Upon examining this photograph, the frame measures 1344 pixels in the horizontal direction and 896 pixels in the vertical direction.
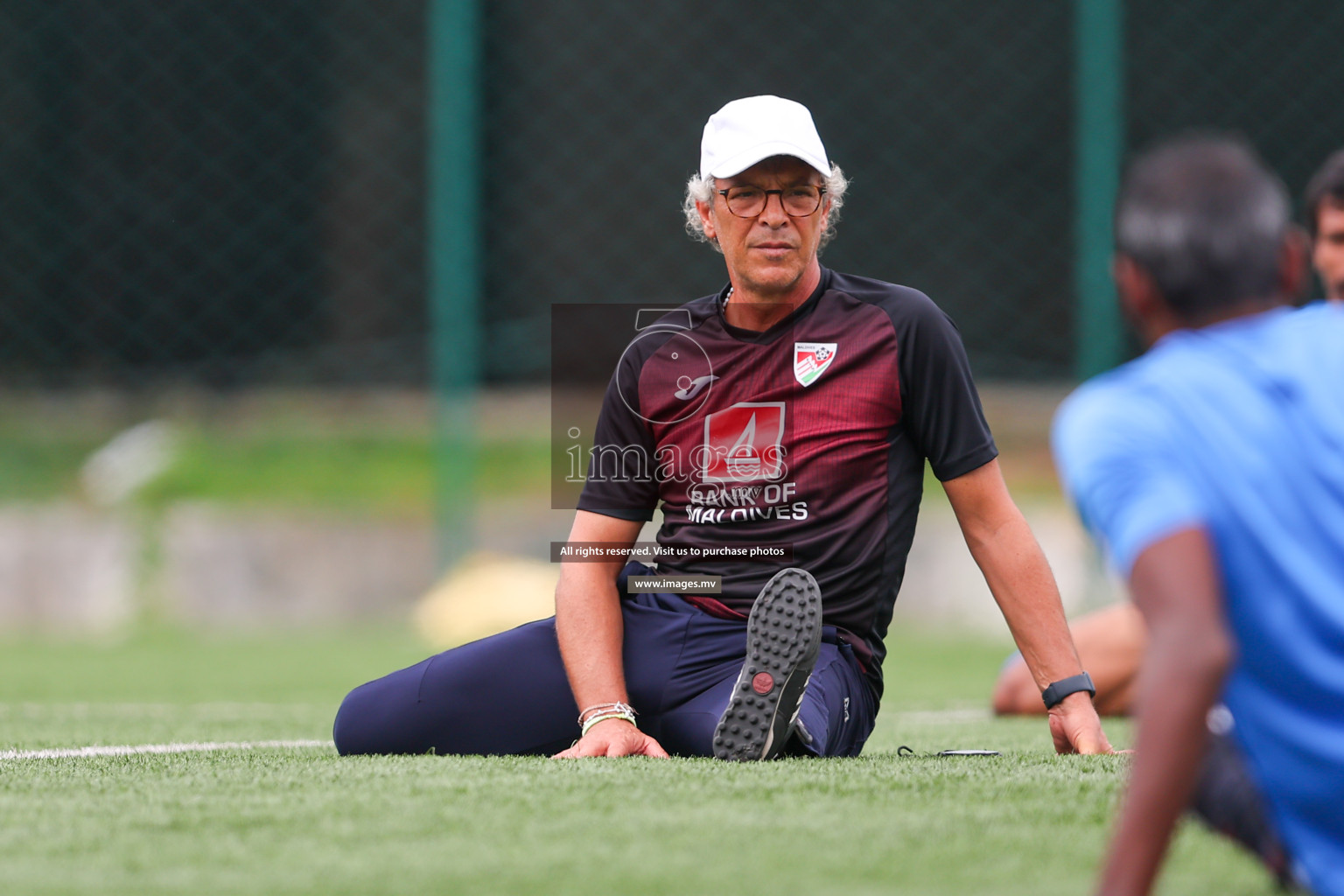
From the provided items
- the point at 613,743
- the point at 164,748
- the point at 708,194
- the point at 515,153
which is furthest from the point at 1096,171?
the point at 164,748

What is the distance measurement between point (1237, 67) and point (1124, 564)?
5.92 meters

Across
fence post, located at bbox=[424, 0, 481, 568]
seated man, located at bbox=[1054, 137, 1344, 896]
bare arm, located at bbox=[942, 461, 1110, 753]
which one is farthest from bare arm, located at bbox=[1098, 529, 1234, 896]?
fence post, located at bbox=[424, 0, 481, 568]

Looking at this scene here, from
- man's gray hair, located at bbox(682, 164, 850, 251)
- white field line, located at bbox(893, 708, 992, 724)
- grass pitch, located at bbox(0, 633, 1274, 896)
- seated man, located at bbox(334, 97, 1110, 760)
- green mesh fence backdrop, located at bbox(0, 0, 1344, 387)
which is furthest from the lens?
green mesh fence backdrop, located at bbox(0, 0, 1344, 387)

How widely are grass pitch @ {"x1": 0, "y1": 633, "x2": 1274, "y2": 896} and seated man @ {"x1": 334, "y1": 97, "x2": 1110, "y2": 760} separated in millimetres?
162

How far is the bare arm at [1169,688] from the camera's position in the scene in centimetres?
109

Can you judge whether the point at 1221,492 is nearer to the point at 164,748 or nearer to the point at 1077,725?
the point at 1077,725

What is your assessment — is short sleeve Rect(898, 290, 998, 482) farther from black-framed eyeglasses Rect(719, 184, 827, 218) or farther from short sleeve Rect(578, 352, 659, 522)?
short sleeve Rect(578, 352, 659, 522)

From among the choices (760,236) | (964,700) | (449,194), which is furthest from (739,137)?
(449,194)

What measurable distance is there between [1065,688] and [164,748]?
59.9 inches

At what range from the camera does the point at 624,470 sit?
2.67m

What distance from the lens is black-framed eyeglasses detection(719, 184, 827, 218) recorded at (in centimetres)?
257

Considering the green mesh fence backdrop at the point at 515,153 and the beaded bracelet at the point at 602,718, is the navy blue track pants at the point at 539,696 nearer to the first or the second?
the beaded bracelet at the point at 602,718

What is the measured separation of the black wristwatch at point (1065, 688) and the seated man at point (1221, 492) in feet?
3.82

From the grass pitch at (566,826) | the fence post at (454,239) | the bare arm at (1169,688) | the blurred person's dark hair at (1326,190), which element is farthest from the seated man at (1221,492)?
the fence post at (454,239)
